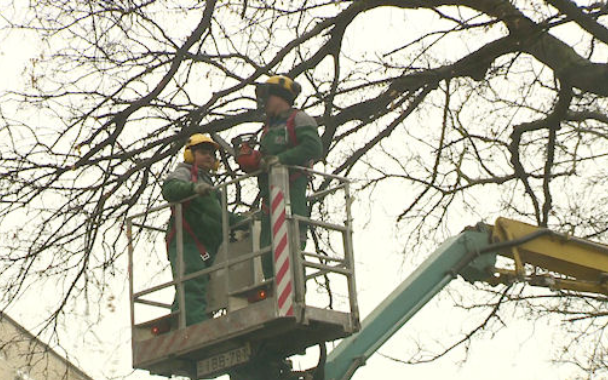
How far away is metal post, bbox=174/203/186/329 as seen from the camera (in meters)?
11.1

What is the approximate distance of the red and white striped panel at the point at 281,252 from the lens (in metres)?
10.4

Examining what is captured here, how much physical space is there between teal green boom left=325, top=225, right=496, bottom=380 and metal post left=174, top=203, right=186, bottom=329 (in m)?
1.16

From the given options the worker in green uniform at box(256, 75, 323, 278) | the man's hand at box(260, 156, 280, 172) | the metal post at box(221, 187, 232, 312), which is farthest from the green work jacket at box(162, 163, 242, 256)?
the man's hand at box(260, 156, 280, 172)

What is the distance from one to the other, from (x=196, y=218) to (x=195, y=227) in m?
0.07

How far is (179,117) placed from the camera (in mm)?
14523

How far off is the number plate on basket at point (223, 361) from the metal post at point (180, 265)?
33cm

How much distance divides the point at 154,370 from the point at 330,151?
165 inches

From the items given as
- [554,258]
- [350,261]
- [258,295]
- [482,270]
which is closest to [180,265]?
[258,295]

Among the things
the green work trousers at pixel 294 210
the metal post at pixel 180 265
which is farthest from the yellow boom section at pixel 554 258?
the metal post at pixel 180 265

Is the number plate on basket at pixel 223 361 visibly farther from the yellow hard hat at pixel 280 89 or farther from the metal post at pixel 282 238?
the yellow hard hat at pixel 280 89

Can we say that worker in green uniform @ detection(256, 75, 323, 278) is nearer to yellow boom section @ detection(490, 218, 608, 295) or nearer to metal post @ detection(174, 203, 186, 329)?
metal post @ detection(174, 203, 186, 329)

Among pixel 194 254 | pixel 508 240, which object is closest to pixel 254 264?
pixel 194 254

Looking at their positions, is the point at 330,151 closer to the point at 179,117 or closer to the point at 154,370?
the point at 179,117

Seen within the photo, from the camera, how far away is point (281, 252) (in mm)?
10539
